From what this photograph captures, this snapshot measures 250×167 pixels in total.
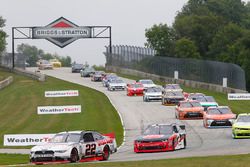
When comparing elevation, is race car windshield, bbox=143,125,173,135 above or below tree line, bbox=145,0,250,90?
below

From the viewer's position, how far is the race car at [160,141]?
107 ft

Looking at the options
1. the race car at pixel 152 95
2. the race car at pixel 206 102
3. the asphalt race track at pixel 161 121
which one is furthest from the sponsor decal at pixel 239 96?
the race car at pixel 206 102

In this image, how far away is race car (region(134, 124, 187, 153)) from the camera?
32750mm

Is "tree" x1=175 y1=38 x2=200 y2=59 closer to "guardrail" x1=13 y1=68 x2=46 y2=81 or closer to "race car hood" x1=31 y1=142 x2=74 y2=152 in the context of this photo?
"guardrail" x1=13 y1=68 x2=46 y2=81

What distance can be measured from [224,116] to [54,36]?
71007 mm

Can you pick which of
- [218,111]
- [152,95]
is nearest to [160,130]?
[218,111]


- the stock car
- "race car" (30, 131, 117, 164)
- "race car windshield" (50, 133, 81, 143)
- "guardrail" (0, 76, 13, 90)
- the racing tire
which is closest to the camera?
"race car" (30, 131, 117, 164)

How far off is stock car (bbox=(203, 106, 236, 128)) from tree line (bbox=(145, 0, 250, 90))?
6302cm

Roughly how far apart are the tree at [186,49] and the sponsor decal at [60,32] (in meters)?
19.8

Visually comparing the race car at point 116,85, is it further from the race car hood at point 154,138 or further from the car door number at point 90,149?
the car door number at point 90,149

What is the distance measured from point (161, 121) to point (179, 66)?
139ft

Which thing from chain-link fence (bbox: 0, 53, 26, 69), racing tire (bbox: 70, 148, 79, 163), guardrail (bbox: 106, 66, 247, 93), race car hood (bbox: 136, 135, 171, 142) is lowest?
racing tire (bbox: 70, 148, 79, 163)

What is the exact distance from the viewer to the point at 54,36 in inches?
4434

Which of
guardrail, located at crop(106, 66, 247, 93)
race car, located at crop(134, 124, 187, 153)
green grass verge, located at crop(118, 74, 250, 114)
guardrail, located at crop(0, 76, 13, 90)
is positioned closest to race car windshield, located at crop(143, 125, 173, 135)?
race car, located at crop(134, 124, 187, 153)
